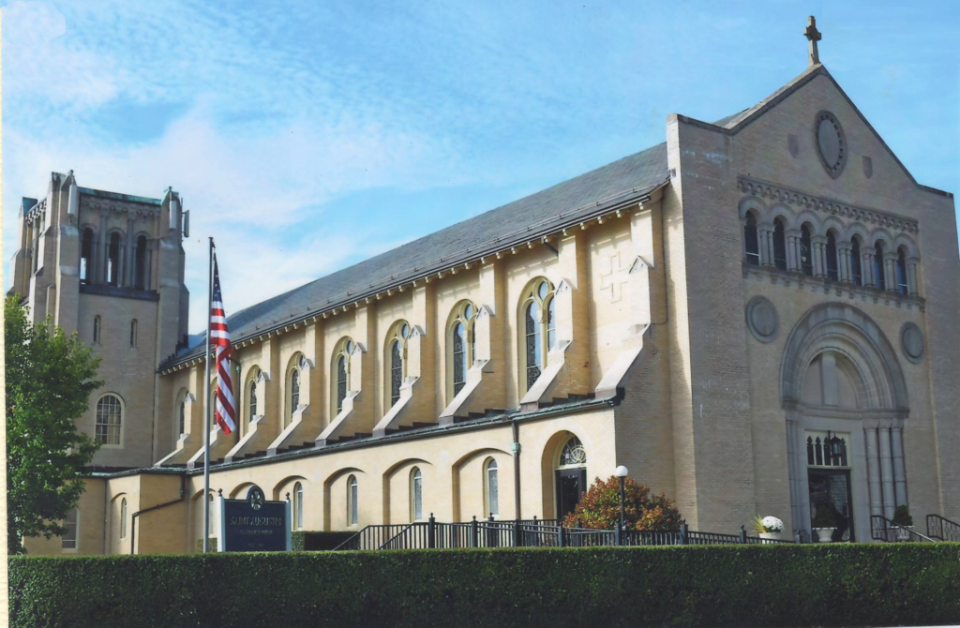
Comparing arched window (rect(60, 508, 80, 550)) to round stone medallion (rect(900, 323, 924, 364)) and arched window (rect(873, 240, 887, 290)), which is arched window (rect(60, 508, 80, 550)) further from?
round stone medallion (rect(900, 323, 924, 364))

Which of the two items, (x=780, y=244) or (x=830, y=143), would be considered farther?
(x=830, y=143)

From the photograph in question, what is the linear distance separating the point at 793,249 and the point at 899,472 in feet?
24.1

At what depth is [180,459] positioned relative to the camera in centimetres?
5025

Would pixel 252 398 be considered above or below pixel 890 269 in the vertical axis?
below

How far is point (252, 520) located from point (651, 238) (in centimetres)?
1270

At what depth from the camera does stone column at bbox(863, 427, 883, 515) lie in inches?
1241

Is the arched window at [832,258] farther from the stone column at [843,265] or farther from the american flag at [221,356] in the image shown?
the american flag at [221,356]

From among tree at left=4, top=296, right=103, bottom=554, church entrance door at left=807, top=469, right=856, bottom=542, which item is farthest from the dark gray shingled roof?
tree at left=4, top=296, right=103, bottom=554

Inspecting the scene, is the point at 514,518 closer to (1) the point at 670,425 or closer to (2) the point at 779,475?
(1) the point at 670,425

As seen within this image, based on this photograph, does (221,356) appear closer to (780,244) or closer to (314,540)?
(314,540)

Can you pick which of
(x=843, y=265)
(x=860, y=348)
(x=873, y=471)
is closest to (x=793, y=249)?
(x=843, y=265)

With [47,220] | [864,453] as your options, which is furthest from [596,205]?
[47,220]

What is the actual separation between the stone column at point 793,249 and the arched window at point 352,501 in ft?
52.4

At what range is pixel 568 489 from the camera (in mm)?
28188
